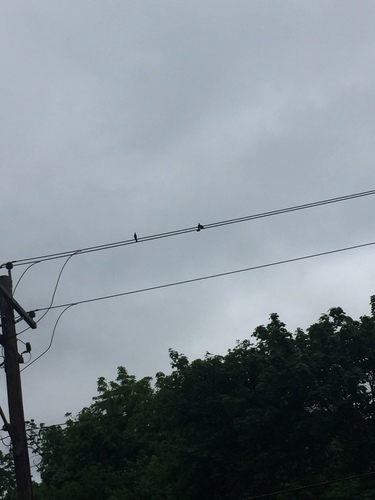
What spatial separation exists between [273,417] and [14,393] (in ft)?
44.7

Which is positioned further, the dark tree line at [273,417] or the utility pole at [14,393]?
the dark tree line at [273,417]

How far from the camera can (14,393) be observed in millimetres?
14289

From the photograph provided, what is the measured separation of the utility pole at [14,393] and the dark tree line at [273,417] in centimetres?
1222

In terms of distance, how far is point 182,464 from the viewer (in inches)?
1074

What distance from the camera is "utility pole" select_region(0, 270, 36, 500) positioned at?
14070 millimetres

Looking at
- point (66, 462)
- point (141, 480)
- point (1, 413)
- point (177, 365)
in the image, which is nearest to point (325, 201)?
point (1, 413)

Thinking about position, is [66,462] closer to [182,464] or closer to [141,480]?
[141,480]

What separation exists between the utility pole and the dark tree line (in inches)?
481

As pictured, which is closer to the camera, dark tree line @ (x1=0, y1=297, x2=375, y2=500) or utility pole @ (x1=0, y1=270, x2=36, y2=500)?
utility pole @ (x1=0, y1=270, x2=36, y2=500)

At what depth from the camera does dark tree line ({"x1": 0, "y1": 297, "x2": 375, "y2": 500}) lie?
25875mm

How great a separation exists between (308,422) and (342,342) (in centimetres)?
312

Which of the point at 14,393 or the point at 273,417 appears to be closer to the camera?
the point at 14,393

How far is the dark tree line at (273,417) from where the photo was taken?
25.9 metres

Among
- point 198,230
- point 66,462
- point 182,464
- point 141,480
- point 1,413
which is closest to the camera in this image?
point 1,413
